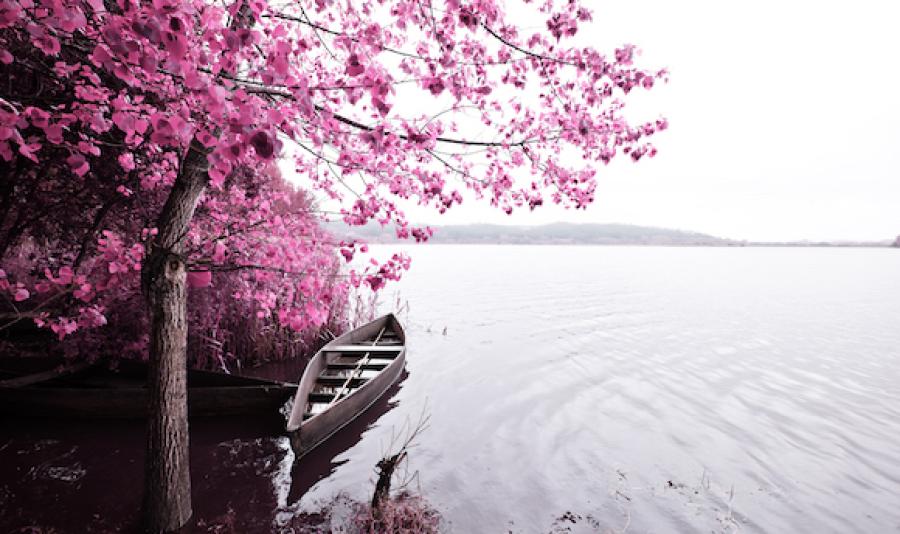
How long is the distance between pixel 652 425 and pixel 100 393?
9.96m

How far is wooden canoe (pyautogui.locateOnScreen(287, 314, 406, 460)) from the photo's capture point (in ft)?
21.0

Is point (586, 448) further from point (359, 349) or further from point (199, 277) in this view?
point (199, 277)

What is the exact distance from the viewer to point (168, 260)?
4023 millimetres

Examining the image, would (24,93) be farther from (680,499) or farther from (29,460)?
(680,499)

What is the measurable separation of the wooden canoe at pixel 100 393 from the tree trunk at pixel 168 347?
2865 millimetres

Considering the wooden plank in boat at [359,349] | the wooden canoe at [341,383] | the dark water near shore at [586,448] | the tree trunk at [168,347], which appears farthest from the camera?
the wooden plank in boat at [359,349]

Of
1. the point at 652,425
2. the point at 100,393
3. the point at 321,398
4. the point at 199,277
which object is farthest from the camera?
the point at 652,425

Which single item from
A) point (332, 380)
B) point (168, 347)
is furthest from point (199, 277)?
point (332, 380)

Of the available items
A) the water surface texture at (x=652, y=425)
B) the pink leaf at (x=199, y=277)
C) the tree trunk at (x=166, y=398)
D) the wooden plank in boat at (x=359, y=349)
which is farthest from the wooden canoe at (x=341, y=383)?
the pink leaf at (x=199, y=277)

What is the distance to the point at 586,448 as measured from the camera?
24.6ft

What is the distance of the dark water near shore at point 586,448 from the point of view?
551cm

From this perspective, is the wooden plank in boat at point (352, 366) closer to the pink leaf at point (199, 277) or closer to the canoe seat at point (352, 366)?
the canoe seat at point (352, 366)

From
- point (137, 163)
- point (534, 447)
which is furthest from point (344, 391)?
point (137, 163)

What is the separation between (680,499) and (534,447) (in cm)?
234
